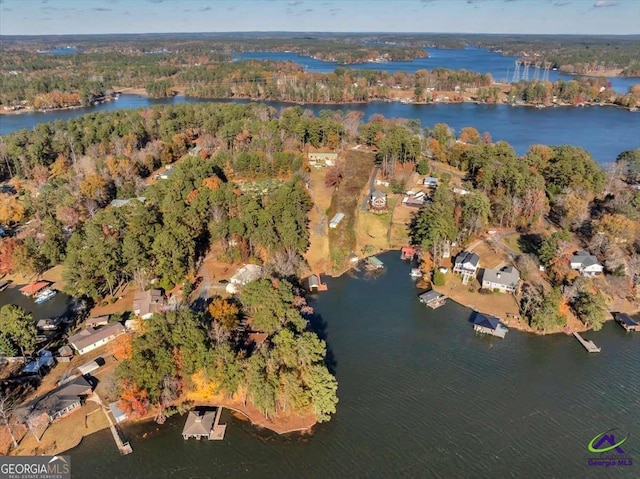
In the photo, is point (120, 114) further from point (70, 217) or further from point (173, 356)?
point (173, 356)

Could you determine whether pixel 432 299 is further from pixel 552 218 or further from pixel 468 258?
pixel 552 218

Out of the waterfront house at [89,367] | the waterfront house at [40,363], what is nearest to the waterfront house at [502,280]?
the waterfront house at [89,367]

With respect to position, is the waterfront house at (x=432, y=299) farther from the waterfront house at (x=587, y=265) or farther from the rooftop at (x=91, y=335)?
the rooftop at (x=91, y=335)

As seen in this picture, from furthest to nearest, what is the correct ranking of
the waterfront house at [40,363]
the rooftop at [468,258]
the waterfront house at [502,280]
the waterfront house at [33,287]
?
the rooftop at [468,258] → the waterfront house at [33,287] → the waterfront house at [502,280] → the waterfront house at [40,363]

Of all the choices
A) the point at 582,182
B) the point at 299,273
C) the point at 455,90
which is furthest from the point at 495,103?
the point at 299,273

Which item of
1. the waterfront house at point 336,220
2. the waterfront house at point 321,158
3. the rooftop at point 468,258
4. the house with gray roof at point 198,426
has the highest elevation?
the waterfront house at point 321,158

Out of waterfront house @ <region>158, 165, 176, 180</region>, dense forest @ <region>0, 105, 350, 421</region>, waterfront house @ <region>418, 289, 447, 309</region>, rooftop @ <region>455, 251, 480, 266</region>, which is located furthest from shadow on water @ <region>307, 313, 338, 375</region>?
waterfront house @ <region>158, 165, 176, 180</region>

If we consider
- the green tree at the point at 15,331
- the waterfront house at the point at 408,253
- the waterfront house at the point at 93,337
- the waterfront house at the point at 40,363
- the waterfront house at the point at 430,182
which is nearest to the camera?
the waterfront house at the point at 40,363
